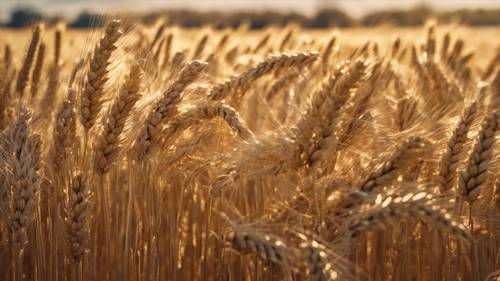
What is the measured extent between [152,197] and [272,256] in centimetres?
79

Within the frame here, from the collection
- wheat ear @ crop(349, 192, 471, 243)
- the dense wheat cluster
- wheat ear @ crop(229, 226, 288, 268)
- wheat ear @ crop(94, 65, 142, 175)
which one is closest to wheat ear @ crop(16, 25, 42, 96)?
the dense wheat cluster

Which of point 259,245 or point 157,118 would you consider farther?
point 157,118

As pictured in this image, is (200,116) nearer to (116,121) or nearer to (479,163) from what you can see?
(116,121)

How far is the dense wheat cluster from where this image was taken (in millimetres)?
1826

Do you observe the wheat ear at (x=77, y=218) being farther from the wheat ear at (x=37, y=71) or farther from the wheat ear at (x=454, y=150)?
the wheat ear at (x=37, y=71)

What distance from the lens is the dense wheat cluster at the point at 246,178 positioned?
183cm

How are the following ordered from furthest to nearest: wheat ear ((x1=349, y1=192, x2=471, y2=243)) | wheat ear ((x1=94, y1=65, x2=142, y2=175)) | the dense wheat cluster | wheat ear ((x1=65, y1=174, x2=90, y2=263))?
1. wheat ear ((x1=94, y1=65, x2=142, y2=175))
2. wheat ear ((x1=65, y1=174, x2=90, y2=263))
3. the dense wheat cluster
4. wheat ear ((x1=349, y1=192, x2=471, y2=243))

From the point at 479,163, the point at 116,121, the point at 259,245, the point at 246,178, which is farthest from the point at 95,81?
the point at 479,163

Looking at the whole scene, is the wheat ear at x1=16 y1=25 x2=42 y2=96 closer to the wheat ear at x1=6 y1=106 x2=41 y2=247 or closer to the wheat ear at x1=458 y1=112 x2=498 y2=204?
the wheat ear at x1=6 y1=106 x2=41 y2=247

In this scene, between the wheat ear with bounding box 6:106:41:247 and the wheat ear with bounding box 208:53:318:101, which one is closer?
the wheat ear with bounding box 6:106:41:247

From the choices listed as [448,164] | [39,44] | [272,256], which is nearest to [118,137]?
[272,256]

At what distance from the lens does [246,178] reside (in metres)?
2.03

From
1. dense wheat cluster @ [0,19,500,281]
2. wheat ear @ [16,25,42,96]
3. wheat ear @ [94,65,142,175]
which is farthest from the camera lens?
wheat ear @ [16,25,42,96]

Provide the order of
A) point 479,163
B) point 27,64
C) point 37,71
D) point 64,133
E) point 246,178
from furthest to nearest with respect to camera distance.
Result: point 37,71
point 27,64
point 64,133
point 246,178
point 479,163
